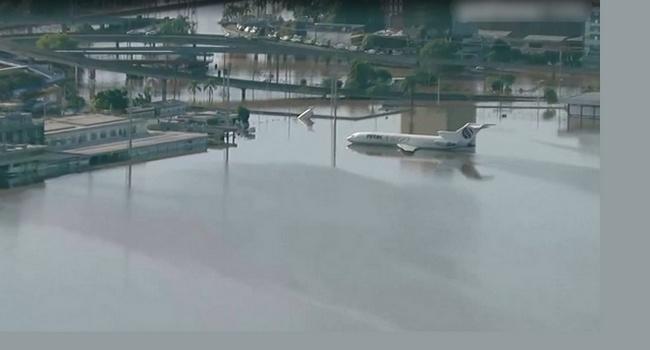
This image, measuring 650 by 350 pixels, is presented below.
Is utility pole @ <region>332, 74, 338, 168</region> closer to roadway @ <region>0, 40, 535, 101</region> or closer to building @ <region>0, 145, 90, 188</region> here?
roadway @ <region>0, 40, 535, 101</region>

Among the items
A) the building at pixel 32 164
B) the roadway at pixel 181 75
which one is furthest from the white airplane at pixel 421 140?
the building at pixel 32 164

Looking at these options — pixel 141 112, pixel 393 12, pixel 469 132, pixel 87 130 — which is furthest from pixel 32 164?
pixel 393 12

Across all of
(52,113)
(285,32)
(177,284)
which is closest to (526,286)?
(177,284)

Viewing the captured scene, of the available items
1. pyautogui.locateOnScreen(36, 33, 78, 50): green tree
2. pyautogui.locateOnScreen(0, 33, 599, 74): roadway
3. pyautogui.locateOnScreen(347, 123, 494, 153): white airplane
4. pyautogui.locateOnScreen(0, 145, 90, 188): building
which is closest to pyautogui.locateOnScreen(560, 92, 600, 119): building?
pyautogui.locateOnScreen(0, 33, 599, 74): roadway

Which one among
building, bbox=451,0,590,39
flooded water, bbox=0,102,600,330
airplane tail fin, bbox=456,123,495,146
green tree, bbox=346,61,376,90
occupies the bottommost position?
flooded water, bbox=0,102,600,330

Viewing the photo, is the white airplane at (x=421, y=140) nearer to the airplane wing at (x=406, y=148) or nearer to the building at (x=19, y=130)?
the airplane wing at (x=406, y=148)

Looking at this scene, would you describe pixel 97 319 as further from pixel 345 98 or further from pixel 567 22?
pixel 567 22
